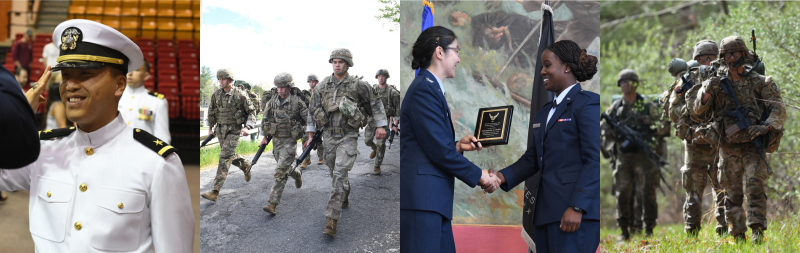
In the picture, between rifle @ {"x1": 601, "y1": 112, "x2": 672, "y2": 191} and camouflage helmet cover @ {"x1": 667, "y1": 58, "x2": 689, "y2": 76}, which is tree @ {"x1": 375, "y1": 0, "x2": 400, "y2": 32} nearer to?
camouflage helmet cover @ {"x1": 667, "y1": 58, "x2": 689, "y2": 76}

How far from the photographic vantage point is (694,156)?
204 inches

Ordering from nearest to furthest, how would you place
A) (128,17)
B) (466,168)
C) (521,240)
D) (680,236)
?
(466,168), (521,240), (680,236), (128,17)

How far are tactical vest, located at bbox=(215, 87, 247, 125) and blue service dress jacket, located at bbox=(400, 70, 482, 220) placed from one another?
1.78 meters

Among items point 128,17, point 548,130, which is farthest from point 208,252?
point 128,17

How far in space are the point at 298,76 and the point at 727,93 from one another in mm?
3497

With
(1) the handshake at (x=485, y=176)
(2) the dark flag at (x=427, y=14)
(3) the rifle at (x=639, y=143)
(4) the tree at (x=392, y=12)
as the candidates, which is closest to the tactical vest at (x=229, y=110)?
(4) the tree at (x=392, y=12)

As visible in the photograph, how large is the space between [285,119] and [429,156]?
5.44 feet

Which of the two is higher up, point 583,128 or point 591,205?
point 583,128

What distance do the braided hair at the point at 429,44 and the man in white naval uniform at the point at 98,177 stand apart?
1818 mm

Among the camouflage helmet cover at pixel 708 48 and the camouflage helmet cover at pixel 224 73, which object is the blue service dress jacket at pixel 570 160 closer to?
the camouflage helmet cover at pixel 708 48

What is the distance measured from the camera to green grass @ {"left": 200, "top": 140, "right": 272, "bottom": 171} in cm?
453

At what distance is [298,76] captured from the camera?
448 cm

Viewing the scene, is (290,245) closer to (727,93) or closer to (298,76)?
(298,76)

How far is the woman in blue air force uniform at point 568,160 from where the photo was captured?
3.28 meters
